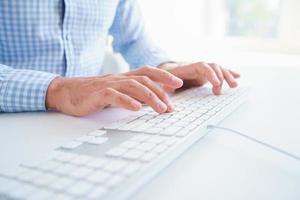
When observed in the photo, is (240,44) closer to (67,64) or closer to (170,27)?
(170,27)

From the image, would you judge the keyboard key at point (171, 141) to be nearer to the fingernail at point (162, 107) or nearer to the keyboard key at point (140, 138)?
the keyboard key at point (140, 138)

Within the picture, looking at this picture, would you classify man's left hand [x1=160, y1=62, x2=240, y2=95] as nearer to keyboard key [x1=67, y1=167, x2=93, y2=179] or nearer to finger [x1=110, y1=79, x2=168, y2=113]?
finger [x1=110, y1=79, x2=168, y2=113]

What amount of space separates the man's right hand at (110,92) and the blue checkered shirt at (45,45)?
35mm

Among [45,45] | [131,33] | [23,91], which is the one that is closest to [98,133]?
[23,91]

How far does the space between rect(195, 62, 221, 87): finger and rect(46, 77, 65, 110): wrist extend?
11.6 inches

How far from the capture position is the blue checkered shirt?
2.10 ft

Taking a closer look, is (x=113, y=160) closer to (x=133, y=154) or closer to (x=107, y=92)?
(x=133, y=154)

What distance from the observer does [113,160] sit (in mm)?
351

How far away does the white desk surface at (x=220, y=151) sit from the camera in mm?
342

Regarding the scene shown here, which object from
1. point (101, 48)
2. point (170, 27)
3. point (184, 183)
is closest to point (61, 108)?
point (184, 183)

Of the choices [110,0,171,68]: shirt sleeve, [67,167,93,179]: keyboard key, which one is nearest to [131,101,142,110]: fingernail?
[67,167,93,179]: keyboard key

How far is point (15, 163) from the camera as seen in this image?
1.30 ft

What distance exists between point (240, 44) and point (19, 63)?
3.17 feet

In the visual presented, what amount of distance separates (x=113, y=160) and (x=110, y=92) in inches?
9.0
